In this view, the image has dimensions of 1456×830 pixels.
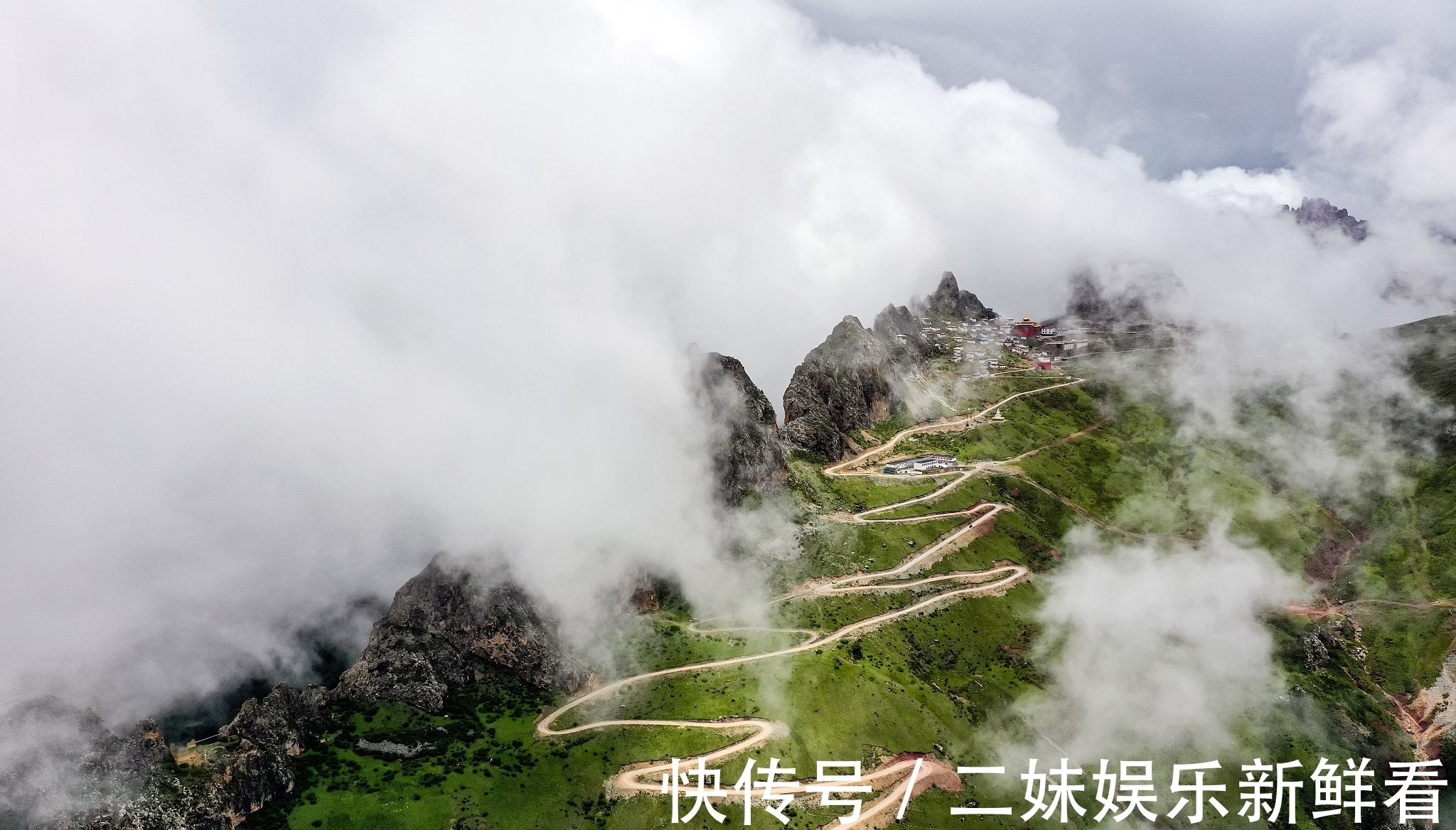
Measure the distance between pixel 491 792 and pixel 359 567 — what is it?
76309 mm

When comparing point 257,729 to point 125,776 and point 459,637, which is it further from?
point 459,637

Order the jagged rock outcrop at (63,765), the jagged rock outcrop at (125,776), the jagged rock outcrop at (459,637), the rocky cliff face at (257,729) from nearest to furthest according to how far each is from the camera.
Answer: the jagged rock outcrop at (63,765)
the jagged rock outcrop at (125,776)
the rocky cliff face at (257,729)
the jagged rock outcrop at (459,637)

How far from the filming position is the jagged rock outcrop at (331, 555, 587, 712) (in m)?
156

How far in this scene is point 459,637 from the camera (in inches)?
6594

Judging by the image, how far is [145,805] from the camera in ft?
352

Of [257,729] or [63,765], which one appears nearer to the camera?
[63,765]

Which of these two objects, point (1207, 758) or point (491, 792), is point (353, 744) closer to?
point (491, 792)

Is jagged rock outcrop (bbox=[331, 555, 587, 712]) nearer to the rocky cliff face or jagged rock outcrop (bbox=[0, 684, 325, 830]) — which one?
the rocky cliff face

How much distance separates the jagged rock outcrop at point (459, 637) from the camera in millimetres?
155750

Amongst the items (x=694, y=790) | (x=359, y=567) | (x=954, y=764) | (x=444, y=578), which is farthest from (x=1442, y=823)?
(x=359, y=567)

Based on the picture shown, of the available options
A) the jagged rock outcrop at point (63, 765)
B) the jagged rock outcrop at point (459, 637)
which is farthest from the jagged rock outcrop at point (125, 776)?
the jagged rock outcrop at point (459, 637)

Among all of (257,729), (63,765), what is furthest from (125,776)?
(257,729)

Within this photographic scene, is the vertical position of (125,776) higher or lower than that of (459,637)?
lower

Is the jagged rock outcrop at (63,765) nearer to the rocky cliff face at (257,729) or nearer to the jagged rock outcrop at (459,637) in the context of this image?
the rocky cliff face at (257,729)
